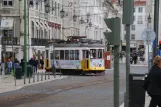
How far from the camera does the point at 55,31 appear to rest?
222 ft

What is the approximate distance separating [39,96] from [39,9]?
40036mm

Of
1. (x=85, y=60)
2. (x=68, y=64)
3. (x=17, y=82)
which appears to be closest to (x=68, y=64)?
(x=68, y=64)

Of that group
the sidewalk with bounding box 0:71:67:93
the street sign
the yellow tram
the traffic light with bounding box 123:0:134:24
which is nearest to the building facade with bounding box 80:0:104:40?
the yellow tram

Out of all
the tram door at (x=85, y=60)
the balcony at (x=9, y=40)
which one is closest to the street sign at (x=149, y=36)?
the tram door at (x=85, y=60)

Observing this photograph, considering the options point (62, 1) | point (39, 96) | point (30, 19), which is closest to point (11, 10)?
point (30, 19)

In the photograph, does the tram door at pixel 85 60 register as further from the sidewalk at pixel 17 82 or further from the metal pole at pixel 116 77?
the metal pole at pixel 116 77

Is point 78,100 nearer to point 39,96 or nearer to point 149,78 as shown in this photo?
point 39,96

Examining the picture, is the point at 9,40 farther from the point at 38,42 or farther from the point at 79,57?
the point at 79,57

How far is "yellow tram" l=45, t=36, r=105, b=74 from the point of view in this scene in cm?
4156

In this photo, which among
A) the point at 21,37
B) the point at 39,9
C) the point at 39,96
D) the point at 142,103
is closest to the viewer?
the point at 142,103

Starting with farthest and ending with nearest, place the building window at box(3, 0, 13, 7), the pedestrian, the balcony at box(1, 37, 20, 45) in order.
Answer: the building window at box(3, 0, 13, 7)
the balcony at box(1, 37, 20, 45)
the pedestrian

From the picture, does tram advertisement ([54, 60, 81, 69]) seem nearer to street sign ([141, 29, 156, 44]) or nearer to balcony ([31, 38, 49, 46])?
balcony ([31, 38, 49, 46])

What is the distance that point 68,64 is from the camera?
42.2 metres

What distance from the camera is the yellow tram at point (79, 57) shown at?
41562mm
